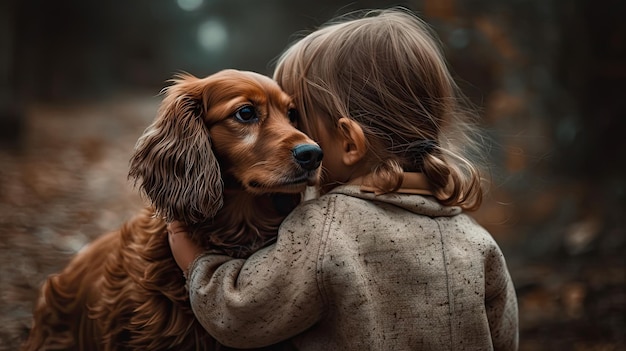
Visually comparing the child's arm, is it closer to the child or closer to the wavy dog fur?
the child

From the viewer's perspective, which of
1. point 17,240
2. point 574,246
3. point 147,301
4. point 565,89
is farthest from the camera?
point 565,89

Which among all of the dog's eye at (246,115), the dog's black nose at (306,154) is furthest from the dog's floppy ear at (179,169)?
the dog's black nose at (306,154)

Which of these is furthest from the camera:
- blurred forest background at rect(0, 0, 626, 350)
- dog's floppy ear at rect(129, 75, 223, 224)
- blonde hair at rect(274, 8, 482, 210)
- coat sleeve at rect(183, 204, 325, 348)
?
blurred forest background at rect(0, 0, 626, 350)

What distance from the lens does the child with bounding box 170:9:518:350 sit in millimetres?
1684

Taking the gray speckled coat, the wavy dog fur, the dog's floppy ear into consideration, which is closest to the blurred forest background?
the wavy dog fur

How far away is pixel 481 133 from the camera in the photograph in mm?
2203

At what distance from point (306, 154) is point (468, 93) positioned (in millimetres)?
2292

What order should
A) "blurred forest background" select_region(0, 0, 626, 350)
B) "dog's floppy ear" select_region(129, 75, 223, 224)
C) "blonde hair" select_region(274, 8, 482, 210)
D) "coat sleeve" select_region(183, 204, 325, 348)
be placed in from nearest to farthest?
1. "coat sleeve" select_region(183, 204, 325, 348)
2. "dog's floppy ear" select_region(129, 75, 223, 224)
3. "blonde hair" select_region(274, 8, 482, 210)
4. "blurred forest background" select_region(0, 0, 626, 350)

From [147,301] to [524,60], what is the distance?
3981mm

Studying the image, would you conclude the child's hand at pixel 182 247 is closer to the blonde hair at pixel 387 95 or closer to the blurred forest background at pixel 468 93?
the blonde hair at pixel 387 95

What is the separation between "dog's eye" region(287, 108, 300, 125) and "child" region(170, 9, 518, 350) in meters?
0.02

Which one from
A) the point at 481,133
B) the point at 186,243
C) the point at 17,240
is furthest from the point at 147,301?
the point at 17,240

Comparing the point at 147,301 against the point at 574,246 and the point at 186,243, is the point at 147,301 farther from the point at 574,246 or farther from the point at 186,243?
the point at 574,246

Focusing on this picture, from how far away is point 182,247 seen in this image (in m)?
1.86
